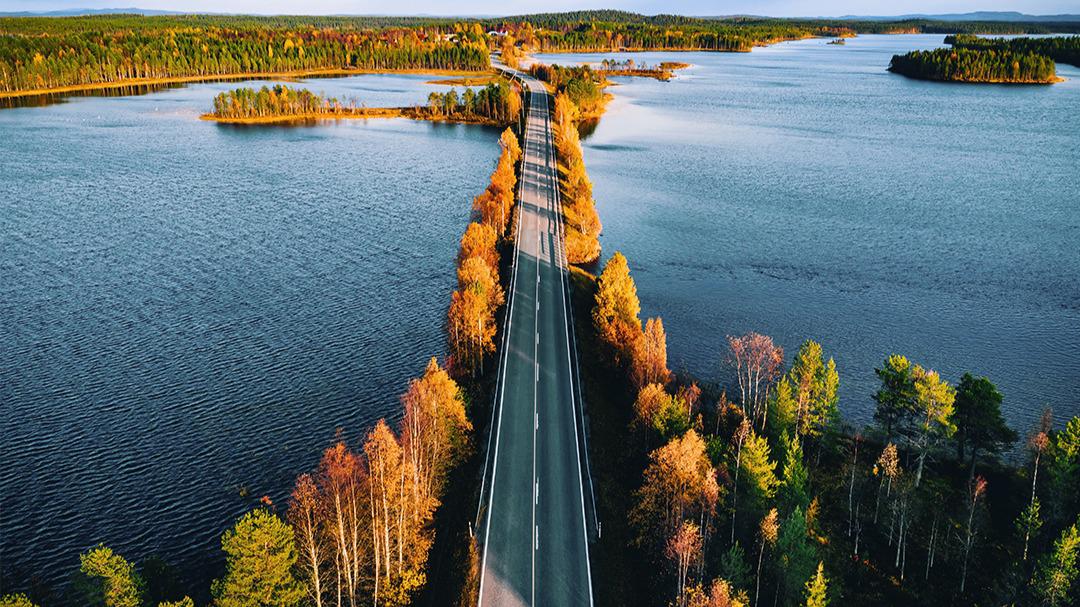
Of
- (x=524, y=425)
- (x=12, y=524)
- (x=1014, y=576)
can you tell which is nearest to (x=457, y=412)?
(x=524, y=425)

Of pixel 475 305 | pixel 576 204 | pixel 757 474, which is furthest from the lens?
pixel 576 204

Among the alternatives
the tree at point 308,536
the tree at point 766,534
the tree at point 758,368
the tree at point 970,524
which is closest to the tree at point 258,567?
the tree at point 308,536

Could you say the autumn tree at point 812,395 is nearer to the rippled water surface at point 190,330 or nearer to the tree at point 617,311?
the tree at point 617,311

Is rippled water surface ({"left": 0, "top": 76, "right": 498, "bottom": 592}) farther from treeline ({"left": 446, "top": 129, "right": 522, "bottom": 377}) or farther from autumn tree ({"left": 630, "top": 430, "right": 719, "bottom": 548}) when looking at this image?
autumn tree ({"left": 630, "top": 430, "right": 719, "bottom": 548})

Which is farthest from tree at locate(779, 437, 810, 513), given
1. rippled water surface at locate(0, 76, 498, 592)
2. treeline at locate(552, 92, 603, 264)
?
treeline at locate(552, 92, 603, 264)

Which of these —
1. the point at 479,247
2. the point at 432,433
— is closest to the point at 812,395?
the point at 432,433

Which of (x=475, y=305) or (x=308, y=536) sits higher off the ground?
(x=475, y=305)

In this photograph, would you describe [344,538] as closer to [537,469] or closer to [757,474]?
[537,469]
